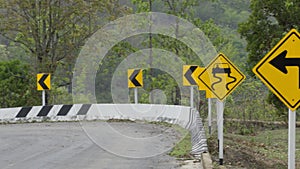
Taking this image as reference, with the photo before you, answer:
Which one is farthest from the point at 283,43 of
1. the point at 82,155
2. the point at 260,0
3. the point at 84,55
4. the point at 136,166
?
the point at 84,55

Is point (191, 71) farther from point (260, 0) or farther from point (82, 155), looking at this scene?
point (82, 155)

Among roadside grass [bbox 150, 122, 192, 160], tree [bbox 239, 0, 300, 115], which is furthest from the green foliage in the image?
roadside grass [bbox 150, 122, 192, 160]

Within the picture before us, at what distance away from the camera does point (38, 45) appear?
1205 inches

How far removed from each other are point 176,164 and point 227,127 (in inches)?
493

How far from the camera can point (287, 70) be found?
7109 mm

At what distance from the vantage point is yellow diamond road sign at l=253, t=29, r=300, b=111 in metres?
7.05

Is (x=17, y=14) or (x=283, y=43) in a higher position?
(x=17, y=14)

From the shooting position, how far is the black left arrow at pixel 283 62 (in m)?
7.06

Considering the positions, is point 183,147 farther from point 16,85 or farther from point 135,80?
point 16,85

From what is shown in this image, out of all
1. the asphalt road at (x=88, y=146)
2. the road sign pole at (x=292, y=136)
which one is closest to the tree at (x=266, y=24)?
the asphalt road at (x=88, y=146)

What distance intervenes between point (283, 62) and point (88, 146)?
7457 mm

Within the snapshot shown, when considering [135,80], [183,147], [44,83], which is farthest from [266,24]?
[44,83]

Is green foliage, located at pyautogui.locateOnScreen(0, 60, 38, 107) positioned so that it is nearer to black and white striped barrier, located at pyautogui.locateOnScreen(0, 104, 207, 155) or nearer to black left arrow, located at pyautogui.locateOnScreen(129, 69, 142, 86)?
black and white striped barrier, located at pyautogui.locateOnScreen(0, 104, 207, 155)

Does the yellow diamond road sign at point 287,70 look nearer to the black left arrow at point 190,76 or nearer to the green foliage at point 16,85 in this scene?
the black left arrow at point 190,76
